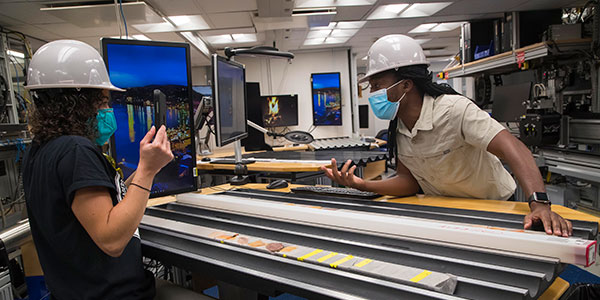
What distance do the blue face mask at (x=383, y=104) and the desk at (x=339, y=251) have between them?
0.62 metres

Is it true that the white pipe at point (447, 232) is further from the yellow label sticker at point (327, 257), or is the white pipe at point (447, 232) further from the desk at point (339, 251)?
the yellow label sticker at point (327, 257)

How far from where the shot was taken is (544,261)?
77cm

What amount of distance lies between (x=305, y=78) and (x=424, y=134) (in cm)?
670

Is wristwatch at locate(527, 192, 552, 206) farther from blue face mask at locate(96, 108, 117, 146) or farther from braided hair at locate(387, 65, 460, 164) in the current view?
blue face mask at locate(96, 108, 117, 146)

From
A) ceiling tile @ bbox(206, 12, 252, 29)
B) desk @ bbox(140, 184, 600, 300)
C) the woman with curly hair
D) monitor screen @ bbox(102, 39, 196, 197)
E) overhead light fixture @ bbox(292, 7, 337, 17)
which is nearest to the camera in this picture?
desk @ bbox(140, 184, 600, 300)

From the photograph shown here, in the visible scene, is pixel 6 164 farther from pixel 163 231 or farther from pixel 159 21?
pixel 163 231

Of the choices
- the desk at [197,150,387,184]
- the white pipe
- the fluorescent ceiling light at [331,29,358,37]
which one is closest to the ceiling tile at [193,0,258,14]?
the fluorescent ceiling light at [331,29,358,37]

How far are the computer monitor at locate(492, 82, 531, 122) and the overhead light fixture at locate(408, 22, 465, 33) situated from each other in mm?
2625

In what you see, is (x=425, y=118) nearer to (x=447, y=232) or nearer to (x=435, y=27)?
(x=447, y=232)

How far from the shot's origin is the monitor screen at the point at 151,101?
185 centimetres

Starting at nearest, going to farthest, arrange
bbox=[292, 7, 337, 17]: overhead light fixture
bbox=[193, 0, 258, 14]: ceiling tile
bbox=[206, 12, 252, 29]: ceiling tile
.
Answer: bbox=[193, 0, 258, 14]: ceiling tile → bbox=[206, 12, 252, 29]: ceiling tile → bbox=[292, 7, 337, 17]: overhead light fixture

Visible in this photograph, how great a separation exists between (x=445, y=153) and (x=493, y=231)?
2.56 feet

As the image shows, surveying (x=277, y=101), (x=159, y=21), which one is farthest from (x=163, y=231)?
(x=277, y=101)

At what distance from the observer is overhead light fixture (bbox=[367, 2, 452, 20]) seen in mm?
5309
